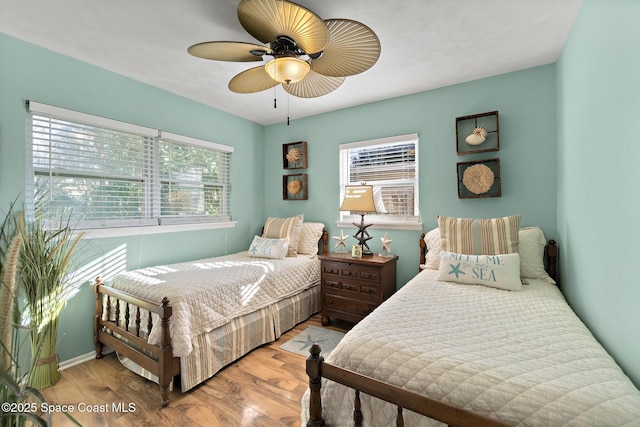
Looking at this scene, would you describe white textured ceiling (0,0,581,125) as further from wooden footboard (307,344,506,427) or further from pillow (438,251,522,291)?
wooden footboard (307,344,506,427)

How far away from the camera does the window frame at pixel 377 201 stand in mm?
Answer: 3023

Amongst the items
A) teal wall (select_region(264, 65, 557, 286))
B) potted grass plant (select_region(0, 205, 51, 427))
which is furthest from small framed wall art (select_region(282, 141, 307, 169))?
potted grass plant (select_region(0, 205, 51, 427))

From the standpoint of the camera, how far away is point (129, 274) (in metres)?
2.36

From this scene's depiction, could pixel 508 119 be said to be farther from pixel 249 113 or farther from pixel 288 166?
pixel 249 113

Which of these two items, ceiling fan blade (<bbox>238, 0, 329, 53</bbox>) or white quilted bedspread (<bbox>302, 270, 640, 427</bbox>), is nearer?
white quilted bedspread (<bbox>302, 270, 640, 427</bbox>)

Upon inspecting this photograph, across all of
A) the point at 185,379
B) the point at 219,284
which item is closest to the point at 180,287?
the point at 219,284

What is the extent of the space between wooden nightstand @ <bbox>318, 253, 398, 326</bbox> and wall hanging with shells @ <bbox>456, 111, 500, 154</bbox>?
1.31 metres

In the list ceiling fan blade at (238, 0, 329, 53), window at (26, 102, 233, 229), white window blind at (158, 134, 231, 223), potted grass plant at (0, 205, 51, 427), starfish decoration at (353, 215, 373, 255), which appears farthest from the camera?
starfish decoration at (353, 215, 373, 255)

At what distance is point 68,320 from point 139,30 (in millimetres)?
2292

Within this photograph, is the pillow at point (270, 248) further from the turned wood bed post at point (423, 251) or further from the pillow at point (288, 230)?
the turned wood bed post at point (423, 251)

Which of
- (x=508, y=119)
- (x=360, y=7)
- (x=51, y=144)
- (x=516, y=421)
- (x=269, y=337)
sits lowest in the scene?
(x=269, y=337)

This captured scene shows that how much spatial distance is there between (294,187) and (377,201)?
4.31 feet

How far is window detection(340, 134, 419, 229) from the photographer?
10.1 ft

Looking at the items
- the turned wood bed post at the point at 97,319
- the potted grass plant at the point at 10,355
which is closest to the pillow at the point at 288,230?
the turned wood bed post at the point at 97,319
